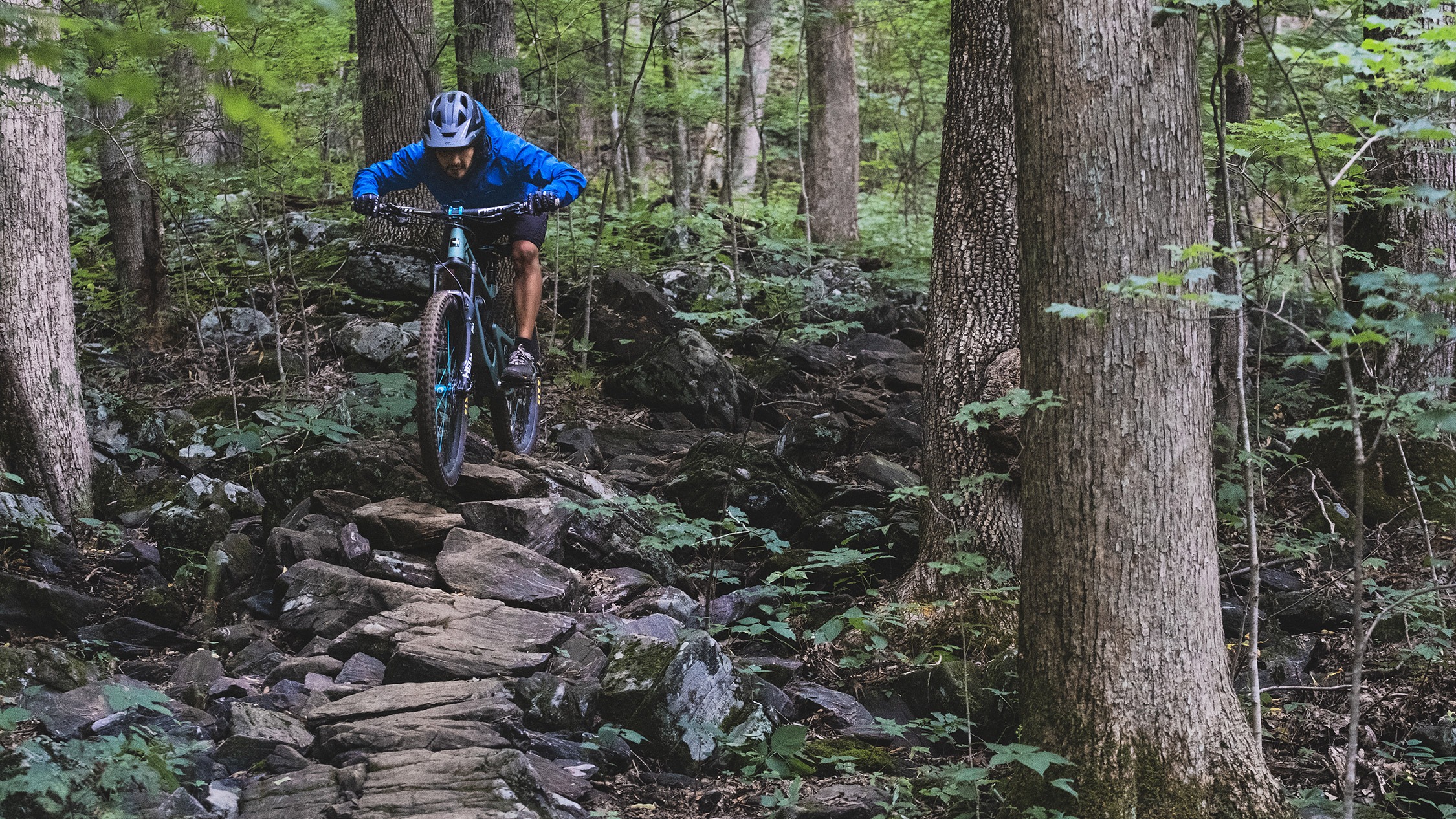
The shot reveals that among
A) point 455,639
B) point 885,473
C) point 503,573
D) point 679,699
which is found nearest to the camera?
point 679,699

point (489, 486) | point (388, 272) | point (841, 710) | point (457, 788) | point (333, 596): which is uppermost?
point (388, 272)

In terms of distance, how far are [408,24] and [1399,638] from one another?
9.57 m

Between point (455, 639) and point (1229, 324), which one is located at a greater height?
point (1229, 324)

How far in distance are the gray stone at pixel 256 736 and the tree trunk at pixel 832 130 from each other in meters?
11.5

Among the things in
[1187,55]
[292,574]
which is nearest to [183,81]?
[292,574]

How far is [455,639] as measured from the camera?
4621 mm

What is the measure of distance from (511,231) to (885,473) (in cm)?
313

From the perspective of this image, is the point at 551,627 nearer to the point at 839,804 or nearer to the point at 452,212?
the point at 839,804

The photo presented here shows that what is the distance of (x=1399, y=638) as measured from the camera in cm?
546

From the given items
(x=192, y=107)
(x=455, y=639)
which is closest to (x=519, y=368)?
(x=455, y=639)

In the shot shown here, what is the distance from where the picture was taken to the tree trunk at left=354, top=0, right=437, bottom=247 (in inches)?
390

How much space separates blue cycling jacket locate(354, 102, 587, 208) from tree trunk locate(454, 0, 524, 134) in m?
2.91

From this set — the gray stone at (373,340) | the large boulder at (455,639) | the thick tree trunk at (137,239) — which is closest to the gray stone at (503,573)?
the large boulder at (455,639)

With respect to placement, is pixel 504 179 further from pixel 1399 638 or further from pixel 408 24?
pixel 1399 638
